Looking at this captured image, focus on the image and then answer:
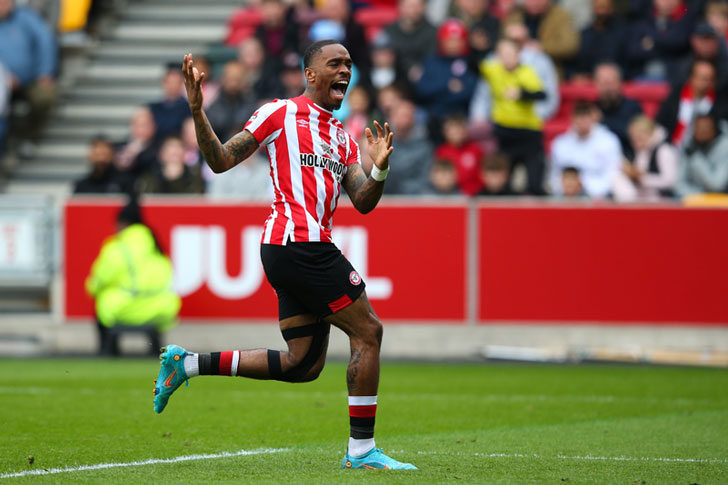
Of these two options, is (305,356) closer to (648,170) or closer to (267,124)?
(267,124)

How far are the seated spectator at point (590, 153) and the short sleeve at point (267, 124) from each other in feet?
29.7

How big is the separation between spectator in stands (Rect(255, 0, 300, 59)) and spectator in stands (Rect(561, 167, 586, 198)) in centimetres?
505

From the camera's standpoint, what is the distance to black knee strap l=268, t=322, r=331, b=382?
6.88 m

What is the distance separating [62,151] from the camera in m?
20.1

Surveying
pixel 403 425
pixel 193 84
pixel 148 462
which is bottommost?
pixel 403 425

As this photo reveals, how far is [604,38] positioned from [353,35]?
3.41 meters

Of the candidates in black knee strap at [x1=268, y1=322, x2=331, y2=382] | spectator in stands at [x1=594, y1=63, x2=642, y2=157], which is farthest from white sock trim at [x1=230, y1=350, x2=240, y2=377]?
spectator in stands at [x1=594, y1=63, x2=642, y2=157]

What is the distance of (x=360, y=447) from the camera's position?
6.74 m

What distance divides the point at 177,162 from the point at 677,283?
626 centimetres

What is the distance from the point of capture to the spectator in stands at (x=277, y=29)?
→ 18.3m

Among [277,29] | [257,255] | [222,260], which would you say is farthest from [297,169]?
[277,29]

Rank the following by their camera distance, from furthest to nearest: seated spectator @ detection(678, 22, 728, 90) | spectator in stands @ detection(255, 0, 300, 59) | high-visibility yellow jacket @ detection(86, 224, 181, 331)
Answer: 1. spectator in stands @ detection(255, 0, 300, 59)
2. seated spectator @ detection(678, 22, 728, 90)
3. high-visibility yellow jacket @ detection(86, 224, 181, 331)

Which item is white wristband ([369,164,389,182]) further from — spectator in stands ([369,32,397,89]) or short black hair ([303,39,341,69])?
spectator in stands ([369,32,397,89])

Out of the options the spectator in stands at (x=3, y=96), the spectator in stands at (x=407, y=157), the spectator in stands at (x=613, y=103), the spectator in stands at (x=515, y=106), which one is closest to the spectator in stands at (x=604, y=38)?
the spectator in stands at (x=613, y=103)
